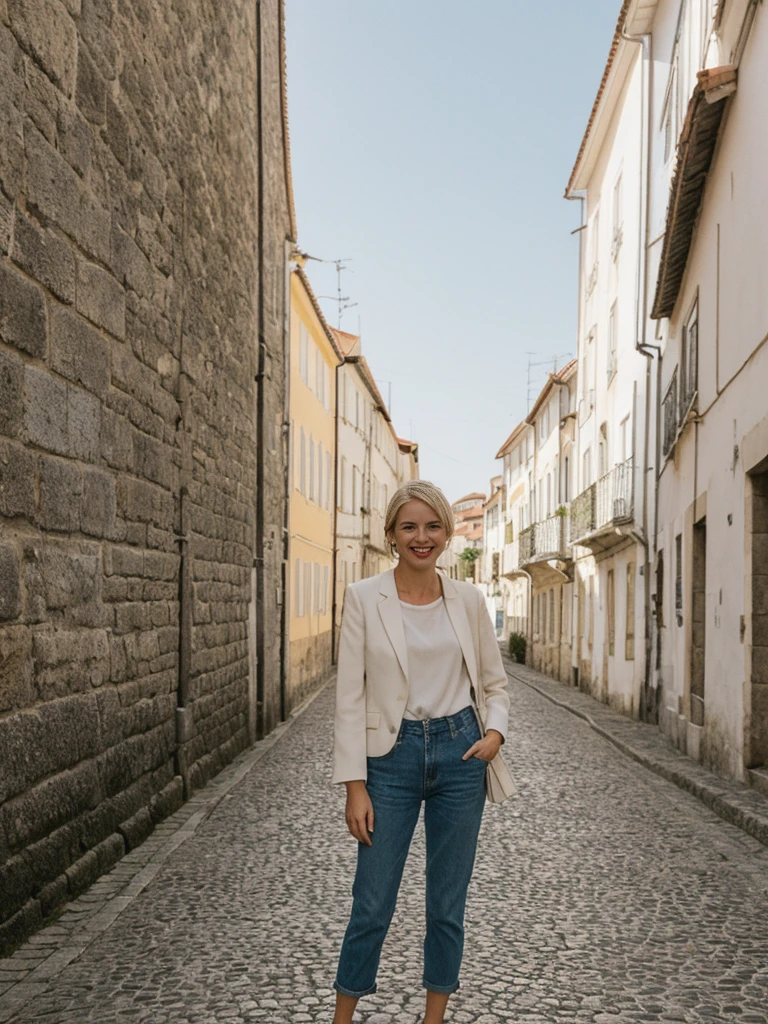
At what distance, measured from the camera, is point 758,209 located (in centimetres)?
1013

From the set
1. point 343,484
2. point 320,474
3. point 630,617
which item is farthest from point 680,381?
point 343,484

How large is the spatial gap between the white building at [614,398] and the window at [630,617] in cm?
2

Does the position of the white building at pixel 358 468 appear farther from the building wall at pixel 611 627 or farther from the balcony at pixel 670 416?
the balcony at pixel 670 416

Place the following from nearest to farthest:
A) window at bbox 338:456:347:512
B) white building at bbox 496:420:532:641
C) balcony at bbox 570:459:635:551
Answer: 1. balcony at bbox 570:459:635:551
2. window at bbox 338:456:347:512
3. white building at bbox 496:420:532:641

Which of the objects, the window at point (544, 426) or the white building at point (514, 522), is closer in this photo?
the window at point (544, 426)

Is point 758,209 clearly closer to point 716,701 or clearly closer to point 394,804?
point 716,701

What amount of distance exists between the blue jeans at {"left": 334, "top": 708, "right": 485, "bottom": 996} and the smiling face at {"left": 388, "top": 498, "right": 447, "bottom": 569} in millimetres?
478

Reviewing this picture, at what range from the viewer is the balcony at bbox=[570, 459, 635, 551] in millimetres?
19625

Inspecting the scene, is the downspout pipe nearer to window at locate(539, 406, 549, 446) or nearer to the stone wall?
the stone wall

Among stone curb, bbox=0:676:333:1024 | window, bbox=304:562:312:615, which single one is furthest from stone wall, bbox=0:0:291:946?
window, bbox=304:562:312:615

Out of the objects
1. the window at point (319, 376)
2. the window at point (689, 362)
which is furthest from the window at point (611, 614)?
the window at point (689, 362)

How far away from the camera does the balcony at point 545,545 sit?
29906 millimetres

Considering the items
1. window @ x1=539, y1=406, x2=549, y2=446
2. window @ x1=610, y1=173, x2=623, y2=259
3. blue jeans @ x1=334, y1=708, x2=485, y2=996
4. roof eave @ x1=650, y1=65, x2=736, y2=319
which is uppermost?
window @ x1=610, y1=173, x2=623, y2=259

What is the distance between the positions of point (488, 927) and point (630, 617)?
15.1 meters
